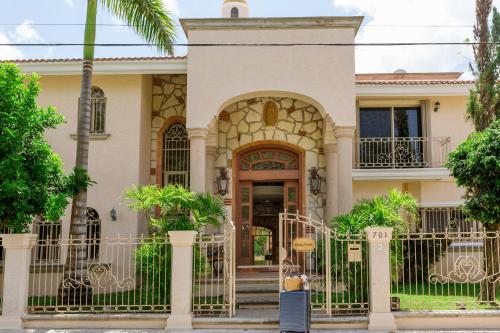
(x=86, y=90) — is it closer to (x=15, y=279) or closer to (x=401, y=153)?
(x=15, y=279)

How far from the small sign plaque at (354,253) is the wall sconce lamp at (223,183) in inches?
224

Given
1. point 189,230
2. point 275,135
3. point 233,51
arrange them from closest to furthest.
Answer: point 189,230 → point 233,51 → point 275,135

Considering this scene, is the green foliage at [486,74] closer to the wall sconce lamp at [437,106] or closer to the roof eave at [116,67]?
the wall sconce lamp at [437,106]

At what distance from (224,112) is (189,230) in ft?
19.9

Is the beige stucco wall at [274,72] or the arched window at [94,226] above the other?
the beige stucco wall at [274,72]

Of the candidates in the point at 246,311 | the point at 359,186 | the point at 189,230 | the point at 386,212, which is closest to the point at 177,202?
the point at 189,230

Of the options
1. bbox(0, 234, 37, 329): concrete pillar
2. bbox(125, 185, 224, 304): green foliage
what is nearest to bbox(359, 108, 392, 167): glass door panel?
bbox(125, 185, 224, 304): green foliage

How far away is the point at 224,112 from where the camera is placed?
15430 mm

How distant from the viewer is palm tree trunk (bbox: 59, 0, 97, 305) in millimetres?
10773

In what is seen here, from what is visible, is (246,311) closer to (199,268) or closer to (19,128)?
(199,268)

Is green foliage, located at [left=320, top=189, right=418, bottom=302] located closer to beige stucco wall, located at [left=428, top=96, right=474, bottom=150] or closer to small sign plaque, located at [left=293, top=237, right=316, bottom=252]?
small sign plaque, located at [left=293, top=237, right=316, bottom=252]

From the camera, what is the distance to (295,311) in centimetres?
913

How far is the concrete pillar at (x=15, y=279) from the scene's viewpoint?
9938 mm

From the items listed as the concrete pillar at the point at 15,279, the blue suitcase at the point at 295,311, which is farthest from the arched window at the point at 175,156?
the blue suitcase at the point at 295,311
